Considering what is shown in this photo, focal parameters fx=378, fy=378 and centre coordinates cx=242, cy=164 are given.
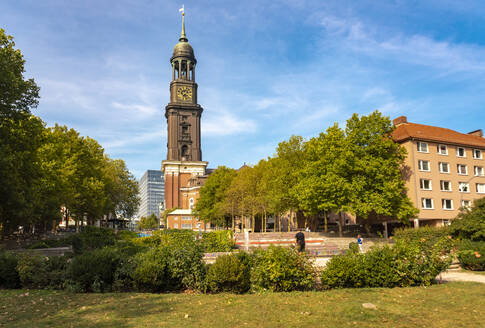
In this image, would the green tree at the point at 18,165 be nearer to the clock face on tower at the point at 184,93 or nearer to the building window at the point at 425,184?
the building window at the point at 425,184

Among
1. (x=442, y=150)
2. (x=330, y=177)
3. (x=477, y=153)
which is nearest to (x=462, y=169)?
(x=477, y=153)

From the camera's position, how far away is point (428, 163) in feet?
161

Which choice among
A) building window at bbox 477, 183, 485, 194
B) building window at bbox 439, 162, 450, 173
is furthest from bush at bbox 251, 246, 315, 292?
building window at bbox 477, 183, 485, 194

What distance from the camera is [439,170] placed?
49.8 metres

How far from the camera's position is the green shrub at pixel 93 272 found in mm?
12664

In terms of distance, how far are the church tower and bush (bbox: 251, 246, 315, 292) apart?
335ft

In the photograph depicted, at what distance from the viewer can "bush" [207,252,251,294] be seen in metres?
12.0

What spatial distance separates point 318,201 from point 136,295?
33.1 meters

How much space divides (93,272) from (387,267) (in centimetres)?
980

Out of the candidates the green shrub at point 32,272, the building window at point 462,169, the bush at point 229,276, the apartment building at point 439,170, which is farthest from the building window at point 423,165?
the green shrub at point 32,272

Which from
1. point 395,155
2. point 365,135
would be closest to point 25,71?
point 365,135

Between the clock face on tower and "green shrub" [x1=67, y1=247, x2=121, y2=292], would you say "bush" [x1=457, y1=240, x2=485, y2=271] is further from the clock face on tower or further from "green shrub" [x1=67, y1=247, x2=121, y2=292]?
the clock face on tower

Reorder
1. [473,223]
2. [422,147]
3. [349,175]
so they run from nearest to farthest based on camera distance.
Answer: [473,223]
[349,175]
[422,147]

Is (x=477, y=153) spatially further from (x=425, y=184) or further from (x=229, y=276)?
(x=229, y=276)
